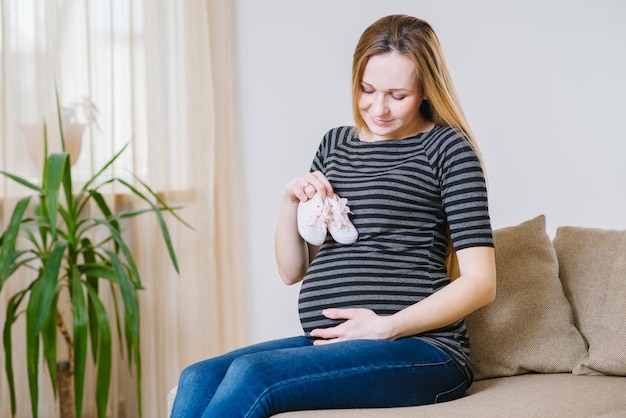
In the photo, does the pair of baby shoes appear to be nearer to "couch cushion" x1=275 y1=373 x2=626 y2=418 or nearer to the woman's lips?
the woman's lips

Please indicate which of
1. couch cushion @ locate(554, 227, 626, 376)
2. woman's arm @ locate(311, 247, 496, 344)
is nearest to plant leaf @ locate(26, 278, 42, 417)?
woman's arm @ locate(311, 247, 496, 344)

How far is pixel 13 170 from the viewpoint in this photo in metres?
2.70

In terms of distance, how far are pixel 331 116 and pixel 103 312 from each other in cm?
112

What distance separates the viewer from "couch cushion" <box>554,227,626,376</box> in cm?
179

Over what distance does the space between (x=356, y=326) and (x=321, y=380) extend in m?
0.17

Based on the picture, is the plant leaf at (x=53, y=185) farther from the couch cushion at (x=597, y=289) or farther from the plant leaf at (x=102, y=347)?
the couch cushion at (x=597, y=289)

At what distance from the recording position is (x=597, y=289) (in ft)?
6.30

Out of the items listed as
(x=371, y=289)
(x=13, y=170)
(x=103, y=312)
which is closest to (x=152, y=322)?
(x=103, y=312)

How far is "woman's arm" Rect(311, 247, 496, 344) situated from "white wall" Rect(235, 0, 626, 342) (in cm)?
154

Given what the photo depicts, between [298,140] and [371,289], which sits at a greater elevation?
[298,140]

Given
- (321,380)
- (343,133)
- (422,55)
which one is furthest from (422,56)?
(321,380)

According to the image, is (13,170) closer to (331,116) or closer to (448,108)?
(331,116)

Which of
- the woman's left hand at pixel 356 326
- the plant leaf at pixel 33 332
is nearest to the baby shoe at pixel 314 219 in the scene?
the woman's left hand at pixel 356 326

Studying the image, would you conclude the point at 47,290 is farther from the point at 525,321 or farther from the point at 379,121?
the point at 525,321
